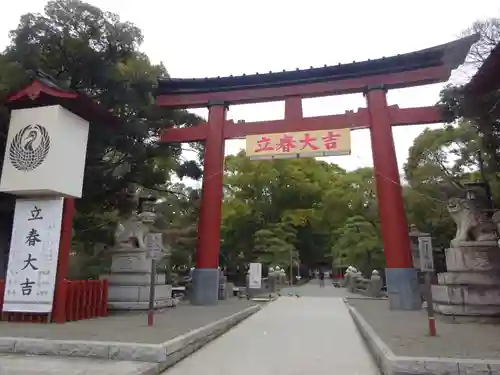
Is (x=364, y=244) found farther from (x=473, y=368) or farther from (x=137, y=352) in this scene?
(x=137, y=352)

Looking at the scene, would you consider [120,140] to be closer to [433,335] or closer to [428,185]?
[433,335]

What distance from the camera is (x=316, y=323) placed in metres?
11.7

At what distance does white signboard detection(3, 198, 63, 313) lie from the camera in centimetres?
900

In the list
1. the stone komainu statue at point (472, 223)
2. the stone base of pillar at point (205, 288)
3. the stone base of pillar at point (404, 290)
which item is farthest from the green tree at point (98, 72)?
the stone komainu statue at point (472, 223)

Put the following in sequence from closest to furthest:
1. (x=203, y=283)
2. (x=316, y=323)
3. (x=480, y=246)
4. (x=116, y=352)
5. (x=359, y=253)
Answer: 1. (x=116, y=352)
2. (x=480, y=246)
3. (x=316, y=323)
4. (x=203, y=283)
5. (x=359, y=253)

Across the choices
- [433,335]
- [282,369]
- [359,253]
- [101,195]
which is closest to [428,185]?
[359,253]

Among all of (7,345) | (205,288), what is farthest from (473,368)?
(205,288)

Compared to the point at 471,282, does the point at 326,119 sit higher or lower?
higher

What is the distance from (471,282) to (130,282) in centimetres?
923

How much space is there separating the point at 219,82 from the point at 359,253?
49.2 ft

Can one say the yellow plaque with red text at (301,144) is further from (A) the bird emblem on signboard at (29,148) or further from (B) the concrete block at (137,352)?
(B) the concrete block at (137,352)

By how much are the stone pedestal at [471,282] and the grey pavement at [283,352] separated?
2577 mm

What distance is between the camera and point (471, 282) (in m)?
10.2

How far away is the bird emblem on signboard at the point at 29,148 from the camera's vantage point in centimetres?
930
